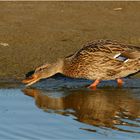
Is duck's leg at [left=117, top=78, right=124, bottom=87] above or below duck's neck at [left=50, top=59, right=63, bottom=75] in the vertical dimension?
below

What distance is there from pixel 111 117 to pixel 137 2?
346 inches

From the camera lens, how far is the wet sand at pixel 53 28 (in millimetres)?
14234

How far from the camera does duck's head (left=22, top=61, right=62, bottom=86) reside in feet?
41.0

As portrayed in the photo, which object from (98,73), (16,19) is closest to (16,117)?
(98,73)

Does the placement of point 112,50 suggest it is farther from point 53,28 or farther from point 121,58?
point 53,28

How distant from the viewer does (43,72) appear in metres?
12.7

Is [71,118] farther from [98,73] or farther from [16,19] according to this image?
[16,19]

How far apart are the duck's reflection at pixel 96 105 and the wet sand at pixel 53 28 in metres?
1.57

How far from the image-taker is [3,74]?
1315 cm

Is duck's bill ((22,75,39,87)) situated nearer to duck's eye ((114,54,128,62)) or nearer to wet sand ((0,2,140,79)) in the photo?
wet sand ((0,2,140,79))

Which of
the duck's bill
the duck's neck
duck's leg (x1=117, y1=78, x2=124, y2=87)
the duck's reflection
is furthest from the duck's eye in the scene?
the duck's bill

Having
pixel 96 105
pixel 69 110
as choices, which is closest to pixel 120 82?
pixel 96 105

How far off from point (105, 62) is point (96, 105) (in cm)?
157

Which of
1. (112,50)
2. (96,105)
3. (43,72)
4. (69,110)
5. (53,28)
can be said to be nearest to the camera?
(69,110)
